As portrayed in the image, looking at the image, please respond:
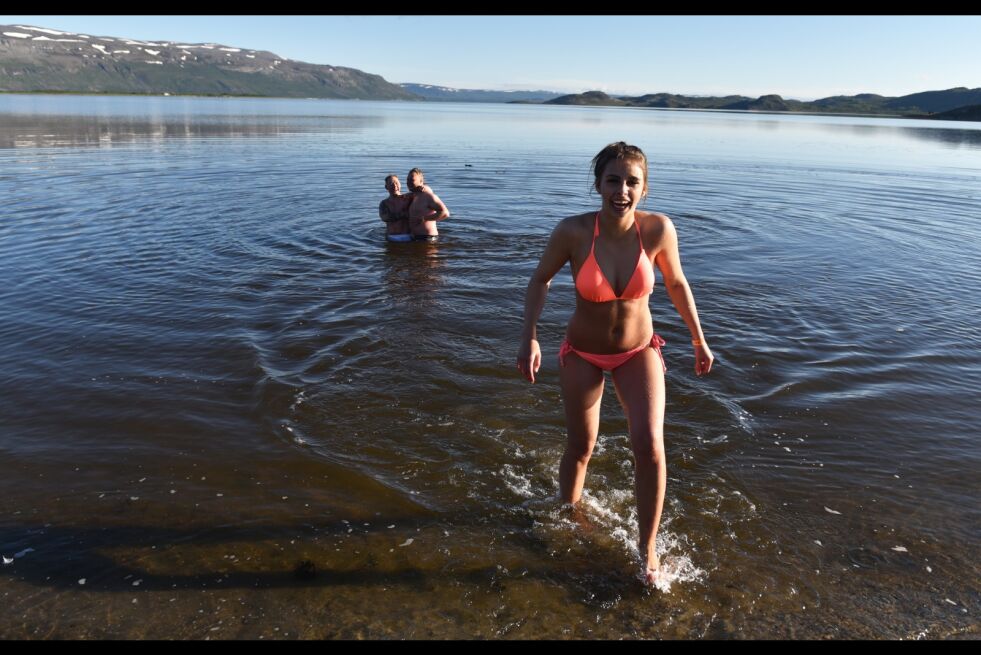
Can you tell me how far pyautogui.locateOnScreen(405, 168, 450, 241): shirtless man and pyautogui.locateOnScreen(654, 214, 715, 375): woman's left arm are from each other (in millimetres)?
9223

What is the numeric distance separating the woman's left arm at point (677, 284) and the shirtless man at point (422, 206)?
363 inches

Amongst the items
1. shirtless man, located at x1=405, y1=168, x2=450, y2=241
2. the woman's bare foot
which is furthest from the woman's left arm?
shirtless man, located at x1=405, y1=168, x2=450, y2=241

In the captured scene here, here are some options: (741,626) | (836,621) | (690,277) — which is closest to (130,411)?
(741,626)

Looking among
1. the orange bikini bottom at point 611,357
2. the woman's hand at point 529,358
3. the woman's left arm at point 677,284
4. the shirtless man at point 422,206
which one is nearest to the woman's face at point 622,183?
the woman's left arm at point 677,284

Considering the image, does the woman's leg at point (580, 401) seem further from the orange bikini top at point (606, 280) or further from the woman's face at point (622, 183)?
the woman's face at point (622, 183)

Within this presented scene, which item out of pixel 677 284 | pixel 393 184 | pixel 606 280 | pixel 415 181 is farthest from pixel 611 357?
pixel 393 184

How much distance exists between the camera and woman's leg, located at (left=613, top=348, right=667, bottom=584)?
3.87m

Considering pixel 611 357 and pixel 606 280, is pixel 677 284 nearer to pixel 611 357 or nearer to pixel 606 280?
pixel 606 280

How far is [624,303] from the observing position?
399cm

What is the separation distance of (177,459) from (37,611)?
5.60 ft

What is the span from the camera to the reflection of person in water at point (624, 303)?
385cm

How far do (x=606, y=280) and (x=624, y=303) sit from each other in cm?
20

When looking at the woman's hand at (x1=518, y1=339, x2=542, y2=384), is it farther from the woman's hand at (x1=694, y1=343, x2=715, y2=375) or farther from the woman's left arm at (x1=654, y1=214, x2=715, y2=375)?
A: the woman's hand at (x1=694, y1=343, x2=715, y2=375)

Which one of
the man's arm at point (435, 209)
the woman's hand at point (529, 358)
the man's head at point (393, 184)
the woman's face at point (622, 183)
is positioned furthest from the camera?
the man's head at point (393, 184)
